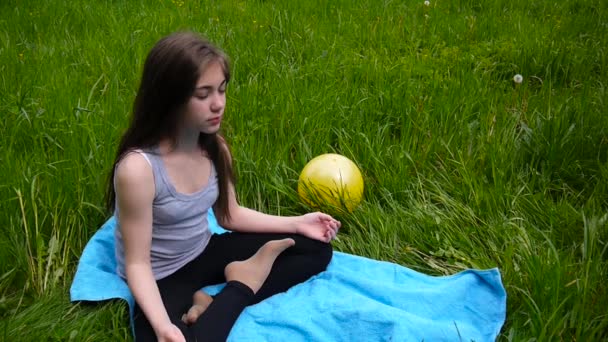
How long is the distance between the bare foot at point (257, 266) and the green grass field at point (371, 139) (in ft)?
1.35

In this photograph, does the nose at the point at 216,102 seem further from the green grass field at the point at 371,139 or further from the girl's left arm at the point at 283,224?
the green grass field at the point at 371,139

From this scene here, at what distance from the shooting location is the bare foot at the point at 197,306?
A: 2.09 metres

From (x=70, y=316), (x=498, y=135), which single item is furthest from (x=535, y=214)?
(x=70, y=316)

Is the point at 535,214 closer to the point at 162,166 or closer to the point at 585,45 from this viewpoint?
the point at 162,166

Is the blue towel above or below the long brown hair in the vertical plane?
below

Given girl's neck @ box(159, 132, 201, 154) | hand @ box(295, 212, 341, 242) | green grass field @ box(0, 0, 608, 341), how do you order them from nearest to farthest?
girl's neck @ box(159, 132, 201, 154) → green grass field @ box(0, 0, 608, 341) → hand @ box(295, 212, 341, 242)

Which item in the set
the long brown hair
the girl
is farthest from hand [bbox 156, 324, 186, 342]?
the long brown hair

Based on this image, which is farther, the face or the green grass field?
the green grass field

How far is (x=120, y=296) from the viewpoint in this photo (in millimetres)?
2168

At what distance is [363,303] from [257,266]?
428 mm

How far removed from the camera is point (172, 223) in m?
2.17

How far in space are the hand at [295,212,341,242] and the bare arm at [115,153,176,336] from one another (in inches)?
27.3

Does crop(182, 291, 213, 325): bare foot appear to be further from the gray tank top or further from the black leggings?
the gray tank top

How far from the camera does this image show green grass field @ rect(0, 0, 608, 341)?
2242 mm
